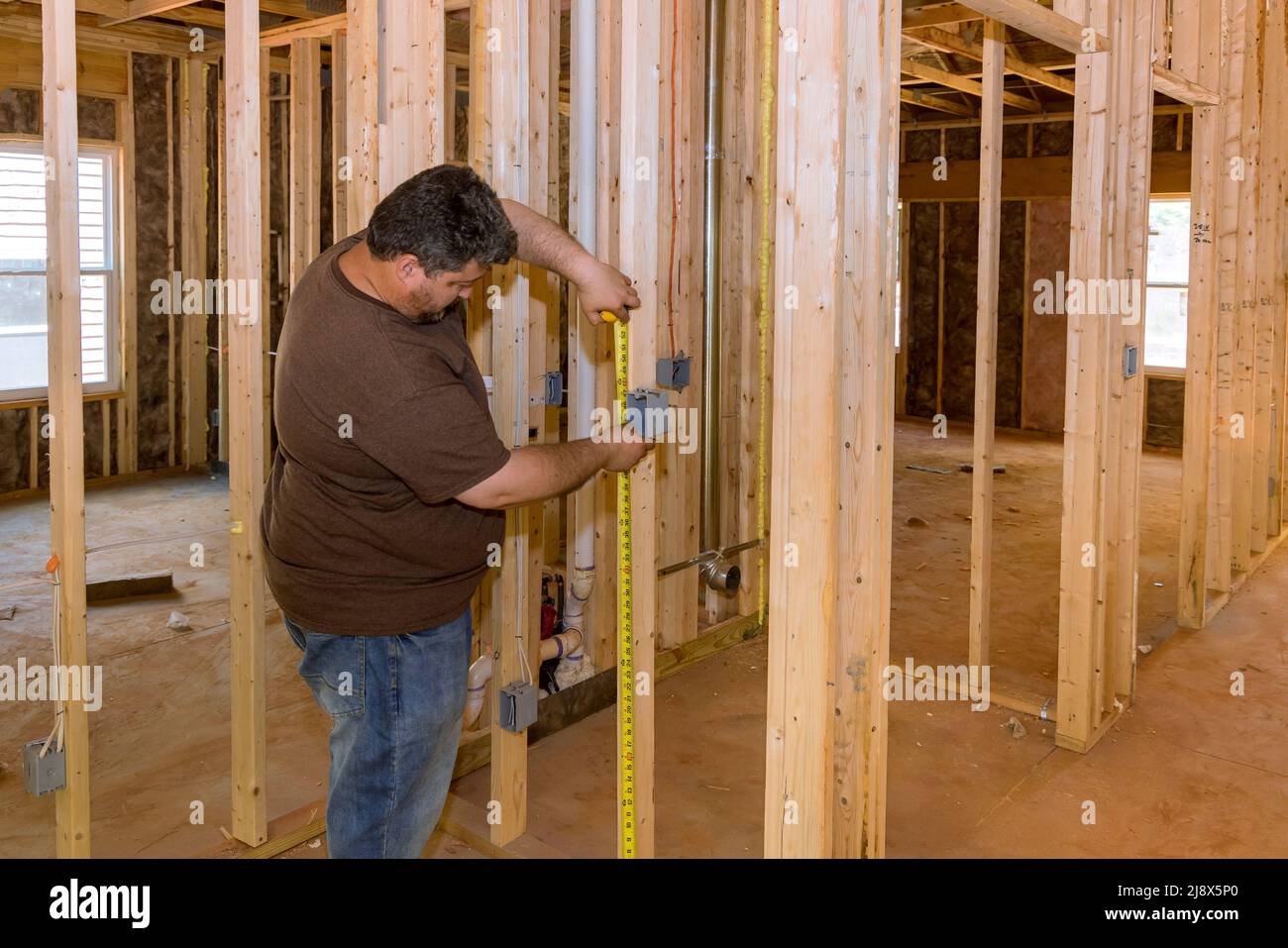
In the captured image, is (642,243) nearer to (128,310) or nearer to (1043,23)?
(1043,23)

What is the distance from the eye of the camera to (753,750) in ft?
12.5

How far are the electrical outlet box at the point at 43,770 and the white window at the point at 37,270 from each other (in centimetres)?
432

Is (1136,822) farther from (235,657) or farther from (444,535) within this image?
(235,657)

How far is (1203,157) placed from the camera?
4.69m

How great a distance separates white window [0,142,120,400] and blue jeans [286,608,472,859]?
15.8 ft

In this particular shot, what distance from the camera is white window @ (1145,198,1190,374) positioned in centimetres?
954

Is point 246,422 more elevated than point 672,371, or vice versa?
point 672,371

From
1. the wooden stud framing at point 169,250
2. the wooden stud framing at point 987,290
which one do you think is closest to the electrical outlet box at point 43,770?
the wooden stud framing at point 987,290

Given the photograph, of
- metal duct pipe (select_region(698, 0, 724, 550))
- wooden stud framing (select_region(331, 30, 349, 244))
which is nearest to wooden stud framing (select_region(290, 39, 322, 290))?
wooden stud framing (select_region(331, 30, 349, 244))

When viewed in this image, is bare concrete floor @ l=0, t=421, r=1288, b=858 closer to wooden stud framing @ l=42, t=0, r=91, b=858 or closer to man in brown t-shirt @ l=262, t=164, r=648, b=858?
wooden stud framing @ l=42, t=0, r=91, b=858

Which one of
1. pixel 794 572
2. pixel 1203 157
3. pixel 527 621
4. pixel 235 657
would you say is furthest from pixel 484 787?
pixel 1203 157

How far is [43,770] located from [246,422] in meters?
0.94

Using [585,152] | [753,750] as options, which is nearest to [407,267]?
[585,152]
